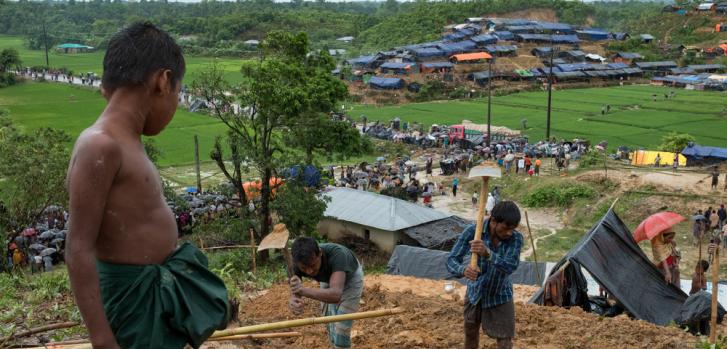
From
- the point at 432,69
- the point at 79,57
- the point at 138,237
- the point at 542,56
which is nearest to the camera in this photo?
the point at 138,237

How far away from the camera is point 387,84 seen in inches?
2219

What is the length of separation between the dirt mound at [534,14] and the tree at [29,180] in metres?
90.7

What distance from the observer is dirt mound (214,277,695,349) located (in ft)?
20.0

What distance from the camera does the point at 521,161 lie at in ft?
93.1

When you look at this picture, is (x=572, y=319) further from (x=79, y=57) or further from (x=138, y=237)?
(x=79, y=57)

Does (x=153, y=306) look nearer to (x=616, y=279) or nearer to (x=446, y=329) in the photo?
(x=446, y=329)

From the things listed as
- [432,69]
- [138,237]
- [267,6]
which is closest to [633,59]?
[432,69]

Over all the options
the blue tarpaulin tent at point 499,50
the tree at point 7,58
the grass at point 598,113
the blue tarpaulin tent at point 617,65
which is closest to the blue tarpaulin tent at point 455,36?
the blue tarpaulin tent at point 499,50

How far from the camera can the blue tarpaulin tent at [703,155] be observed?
29.2 m

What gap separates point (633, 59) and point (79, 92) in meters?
52.7

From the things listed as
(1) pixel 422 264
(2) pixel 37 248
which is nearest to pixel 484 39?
(2) pixel 37 248

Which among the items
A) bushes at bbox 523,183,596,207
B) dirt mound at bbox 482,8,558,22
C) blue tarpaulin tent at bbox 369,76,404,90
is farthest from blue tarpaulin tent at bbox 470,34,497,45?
bushes at bbox 523,183,596,207

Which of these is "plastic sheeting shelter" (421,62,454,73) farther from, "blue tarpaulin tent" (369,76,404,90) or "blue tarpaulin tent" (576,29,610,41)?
"blue tarpaulin tent" (576,29,610,41)

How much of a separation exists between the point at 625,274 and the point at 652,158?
70.2ft
